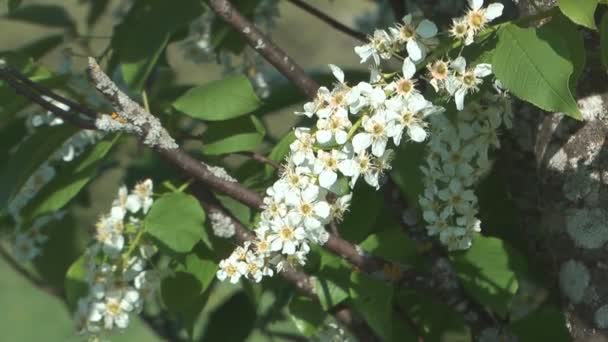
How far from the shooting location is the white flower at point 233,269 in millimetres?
1475

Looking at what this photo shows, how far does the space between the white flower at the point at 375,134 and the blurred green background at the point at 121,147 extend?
0.74 meters

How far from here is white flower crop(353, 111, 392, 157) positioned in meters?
1.33

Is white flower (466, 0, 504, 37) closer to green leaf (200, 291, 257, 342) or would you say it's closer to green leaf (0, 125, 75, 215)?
green leaf (0, 125, 75, 215)

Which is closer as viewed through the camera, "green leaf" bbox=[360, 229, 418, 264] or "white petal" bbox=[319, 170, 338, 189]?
"white petal" bbox=[319, 170, 338, 189]

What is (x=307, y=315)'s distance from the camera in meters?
1.84

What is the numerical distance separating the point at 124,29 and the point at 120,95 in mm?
483

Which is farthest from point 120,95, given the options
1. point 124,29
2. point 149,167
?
point 149,167

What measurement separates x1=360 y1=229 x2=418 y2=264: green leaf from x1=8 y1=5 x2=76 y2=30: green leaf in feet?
3.36

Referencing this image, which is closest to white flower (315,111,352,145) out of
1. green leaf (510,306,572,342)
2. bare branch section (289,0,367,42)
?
green leaf (510,306,572,342)

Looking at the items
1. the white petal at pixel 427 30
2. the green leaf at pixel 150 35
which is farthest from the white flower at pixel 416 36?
the green leaf at pixel 150 35

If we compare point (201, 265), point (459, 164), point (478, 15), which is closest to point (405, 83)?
point (478, 15)

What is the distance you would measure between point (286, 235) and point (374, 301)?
0.31 meters

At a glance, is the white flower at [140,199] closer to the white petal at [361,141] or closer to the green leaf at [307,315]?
the green leaf at [307,315]

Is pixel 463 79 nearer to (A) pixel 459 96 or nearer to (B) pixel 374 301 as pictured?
(A) pixel 459 96
